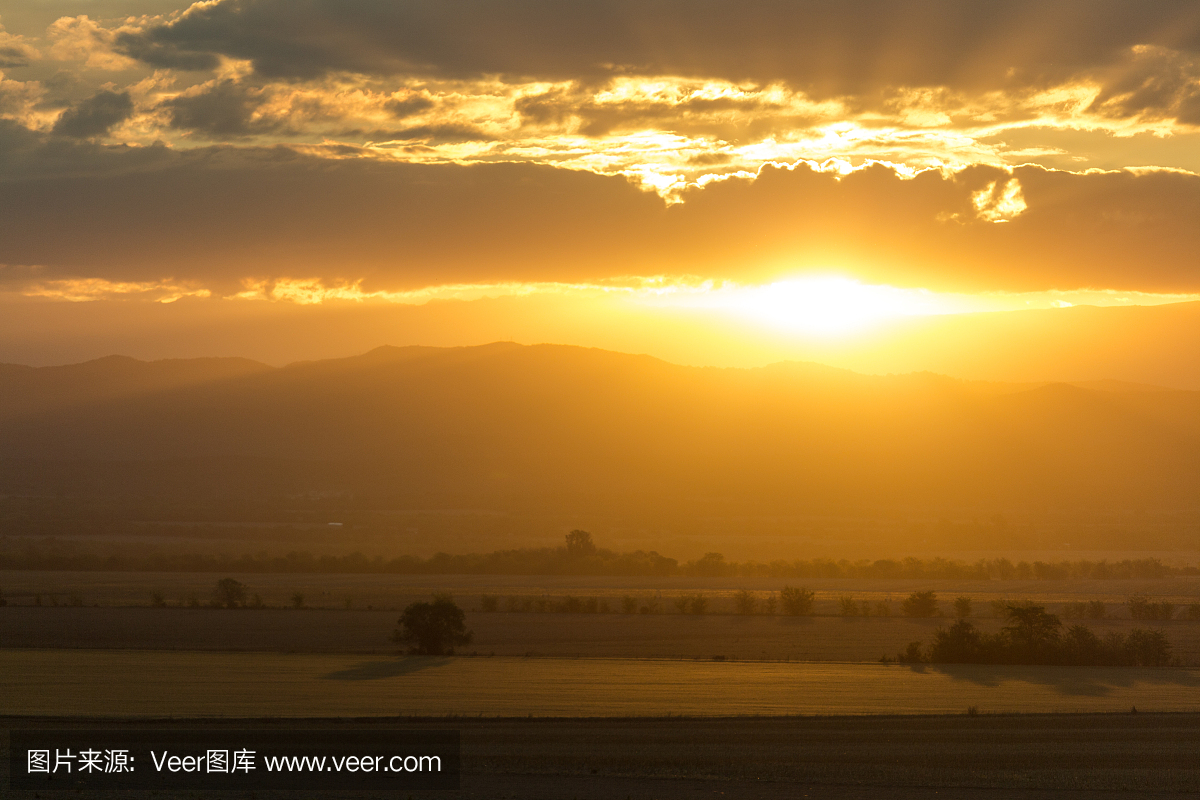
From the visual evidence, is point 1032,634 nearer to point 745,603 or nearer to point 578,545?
point 745,603

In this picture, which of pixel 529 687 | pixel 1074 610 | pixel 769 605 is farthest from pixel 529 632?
pixel 1074 610

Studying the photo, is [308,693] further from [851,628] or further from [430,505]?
[430,505]

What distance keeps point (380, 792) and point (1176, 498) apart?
194216 mm

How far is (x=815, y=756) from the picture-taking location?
90.7 feet

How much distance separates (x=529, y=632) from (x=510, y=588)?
25564 millimetres

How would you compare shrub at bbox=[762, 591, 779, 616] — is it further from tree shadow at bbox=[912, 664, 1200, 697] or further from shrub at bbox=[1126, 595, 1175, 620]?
shrub at bbox=[1126, 595, 1175, 620]

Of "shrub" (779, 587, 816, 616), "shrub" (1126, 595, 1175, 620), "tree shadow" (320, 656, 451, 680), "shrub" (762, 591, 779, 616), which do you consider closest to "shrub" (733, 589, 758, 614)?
"shrub" (762, 591, 779, 616)

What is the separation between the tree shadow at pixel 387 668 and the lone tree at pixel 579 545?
60989mm

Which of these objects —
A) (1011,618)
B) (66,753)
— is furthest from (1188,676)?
(66,753)

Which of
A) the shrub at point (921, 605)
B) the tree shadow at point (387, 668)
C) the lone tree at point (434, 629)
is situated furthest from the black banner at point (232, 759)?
the shrub at point (921, 605)

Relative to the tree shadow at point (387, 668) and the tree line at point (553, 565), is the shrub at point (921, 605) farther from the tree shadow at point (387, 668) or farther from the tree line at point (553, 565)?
the tree shadow at point (387, 668)

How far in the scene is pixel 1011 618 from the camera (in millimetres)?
49406

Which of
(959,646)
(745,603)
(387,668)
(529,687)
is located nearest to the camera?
(529,687)

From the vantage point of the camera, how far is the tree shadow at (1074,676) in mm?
40125
